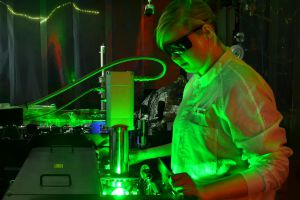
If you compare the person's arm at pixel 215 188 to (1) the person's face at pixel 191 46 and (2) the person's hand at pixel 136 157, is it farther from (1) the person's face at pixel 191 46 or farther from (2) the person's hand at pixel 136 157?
(2) the person's hand at pixel 136 157

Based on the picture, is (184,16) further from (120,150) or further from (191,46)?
(120,150)

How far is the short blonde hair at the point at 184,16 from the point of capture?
3.85 feet

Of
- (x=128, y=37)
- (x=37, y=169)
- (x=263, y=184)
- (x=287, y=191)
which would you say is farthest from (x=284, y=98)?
(x=128, y=37)

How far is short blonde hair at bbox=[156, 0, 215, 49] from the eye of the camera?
117 centimetres

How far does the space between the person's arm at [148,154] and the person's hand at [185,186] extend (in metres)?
0.54

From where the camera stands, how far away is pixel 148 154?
152 centimetres

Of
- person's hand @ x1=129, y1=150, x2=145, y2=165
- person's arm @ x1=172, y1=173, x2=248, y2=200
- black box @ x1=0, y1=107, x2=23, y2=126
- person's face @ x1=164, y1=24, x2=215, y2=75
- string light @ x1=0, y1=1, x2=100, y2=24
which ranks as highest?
string light @ x1=0, y1=1, x2=100, y2=24

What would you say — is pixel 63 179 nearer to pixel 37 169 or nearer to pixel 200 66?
pixel 37 169

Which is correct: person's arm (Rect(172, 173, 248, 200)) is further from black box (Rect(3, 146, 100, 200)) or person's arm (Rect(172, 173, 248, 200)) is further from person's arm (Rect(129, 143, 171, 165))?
person's arm (Rect(129, 143, 171, 165))

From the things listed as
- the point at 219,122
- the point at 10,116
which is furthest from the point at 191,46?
A: the point at 10,116

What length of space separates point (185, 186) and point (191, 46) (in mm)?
428

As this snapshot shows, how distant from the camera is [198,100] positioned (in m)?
1.32

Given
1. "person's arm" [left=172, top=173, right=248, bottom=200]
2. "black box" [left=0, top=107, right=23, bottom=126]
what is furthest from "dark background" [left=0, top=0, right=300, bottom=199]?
"person's arm" [left=172, top=173, right=248, bottom=200]

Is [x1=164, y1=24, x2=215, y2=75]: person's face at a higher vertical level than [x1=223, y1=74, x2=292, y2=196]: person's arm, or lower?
higher
